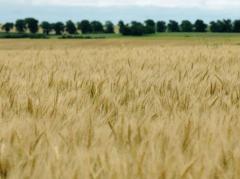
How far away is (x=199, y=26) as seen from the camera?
79.9 meters

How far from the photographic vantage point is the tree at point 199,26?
80062mm

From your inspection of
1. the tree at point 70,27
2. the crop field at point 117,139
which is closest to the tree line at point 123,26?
the tree at point 70,27

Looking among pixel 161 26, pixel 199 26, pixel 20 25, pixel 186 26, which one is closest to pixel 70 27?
pixel 20 25

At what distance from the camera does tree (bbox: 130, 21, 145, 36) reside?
70.8 m

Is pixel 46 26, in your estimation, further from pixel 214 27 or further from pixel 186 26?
pixel 214 27

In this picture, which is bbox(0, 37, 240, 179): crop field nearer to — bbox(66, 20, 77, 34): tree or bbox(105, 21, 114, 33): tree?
bbox(66, 20, 77, 34): tree

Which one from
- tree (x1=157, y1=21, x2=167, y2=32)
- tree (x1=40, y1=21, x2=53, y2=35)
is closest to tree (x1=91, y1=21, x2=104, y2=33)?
tree (x1=40, y1=21, x2=53, y2=35)

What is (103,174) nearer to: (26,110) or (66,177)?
(66,177)

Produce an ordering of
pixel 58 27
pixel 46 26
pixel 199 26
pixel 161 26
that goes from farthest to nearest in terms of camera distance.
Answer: pixel 161 26 → pixel 46 26 → pixel 58 27 → pixel 199 26

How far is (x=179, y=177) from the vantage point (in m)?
1.14

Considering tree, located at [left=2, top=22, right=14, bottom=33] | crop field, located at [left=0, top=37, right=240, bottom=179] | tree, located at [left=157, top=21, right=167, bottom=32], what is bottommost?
tree, located at [left=157, top=21, right=167, bottom=32]

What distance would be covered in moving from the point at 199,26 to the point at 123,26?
13.3 meters

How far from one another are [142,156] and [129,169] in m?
0.10

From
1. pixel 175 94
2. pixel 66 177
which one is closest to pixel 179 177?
pixel 66 177
